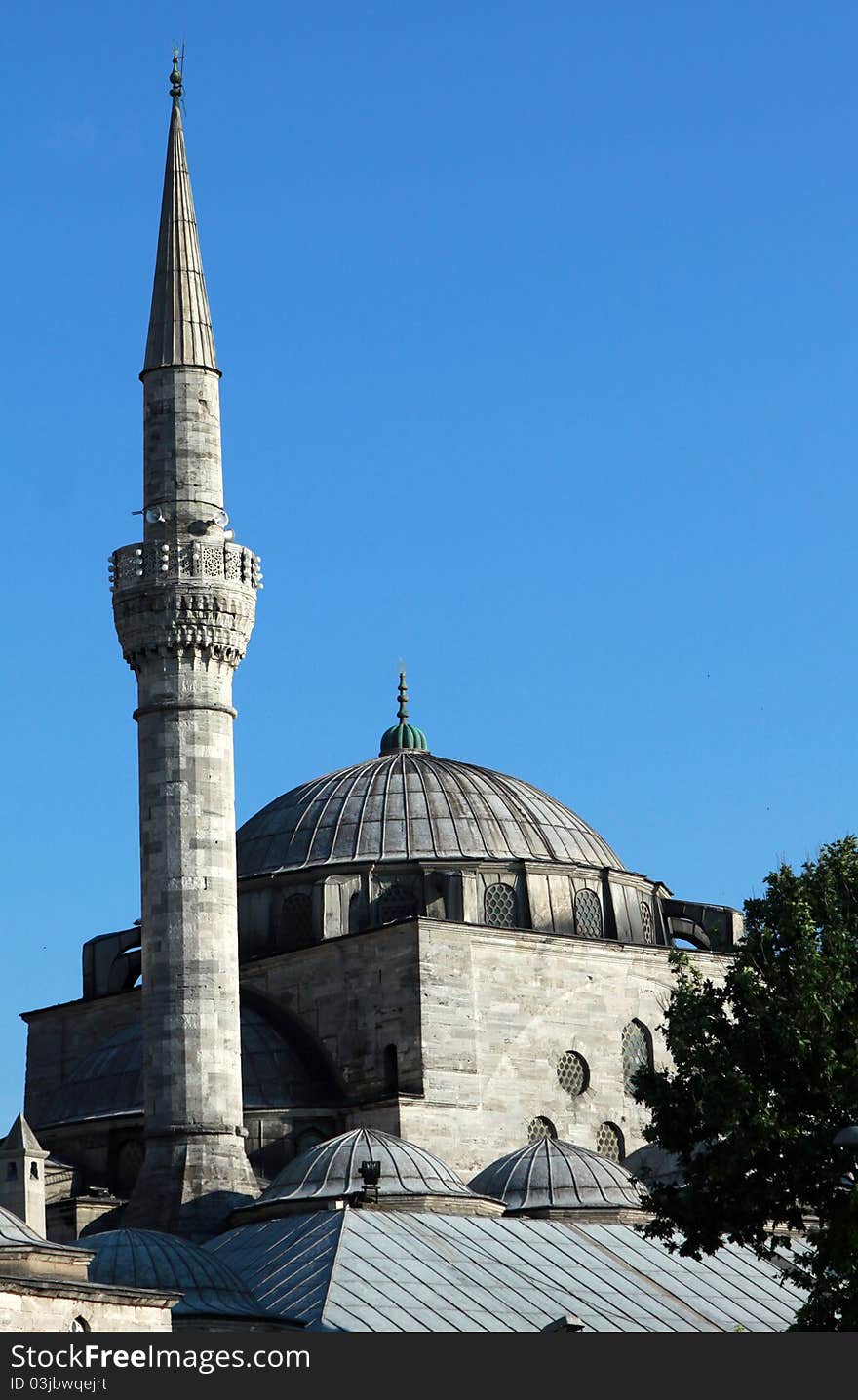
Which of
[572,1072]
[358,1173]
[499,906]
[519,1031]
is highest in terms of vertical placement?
[499,906]

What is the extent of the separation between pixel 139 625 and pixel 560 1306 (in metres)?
10.8

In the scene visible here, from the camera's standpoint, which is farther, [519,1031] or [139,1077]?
[519,1031]

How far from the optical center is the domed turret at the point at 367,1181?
33531 millimetres

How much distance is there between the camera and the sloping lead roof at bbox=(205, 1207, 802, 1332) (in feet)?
99.2

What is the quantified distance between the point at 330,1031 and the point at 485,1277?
8030 millimetres

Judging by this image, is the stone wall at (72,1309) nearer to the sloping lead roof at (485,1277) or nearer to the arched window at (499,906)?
the sloping lead roof at (485,1277)

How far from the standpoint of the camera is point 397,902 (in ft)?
135

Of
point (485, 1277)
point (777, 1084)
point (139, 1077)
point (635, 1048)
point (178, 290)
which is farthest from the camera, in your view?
point (635, 1048)

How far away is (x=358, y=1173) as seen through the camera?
34.0 meters

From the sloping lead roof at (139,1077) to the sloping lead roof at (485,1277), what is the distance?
4.98 meters

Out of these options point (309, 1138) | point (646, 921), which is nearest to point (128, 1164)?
point (309, 1138)

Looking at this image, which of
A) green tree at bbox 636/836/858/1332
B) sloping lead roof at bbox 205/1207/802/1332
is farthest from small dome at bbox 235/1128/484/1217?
green tree at bbox 636/836/858/1332

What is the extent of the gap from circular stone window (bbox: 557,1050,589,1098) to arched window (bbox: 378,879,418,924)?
3253mm

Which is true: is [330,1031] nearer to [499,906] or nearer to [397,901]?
[397,901]
